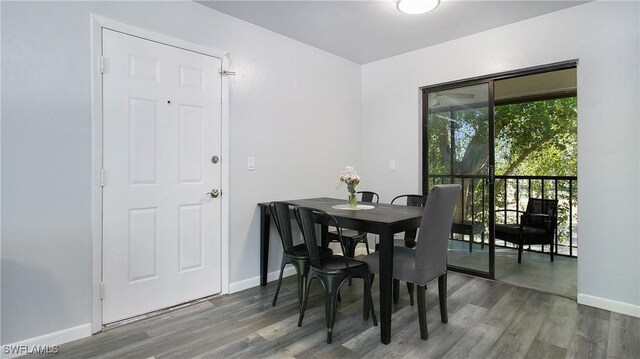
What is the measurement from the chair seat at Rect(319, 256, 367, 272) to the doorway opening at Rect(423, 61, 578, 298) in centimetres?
184

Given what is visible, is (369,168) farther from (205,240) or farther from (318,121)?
(205,240)

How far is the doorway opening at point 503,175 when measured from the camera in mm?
3250

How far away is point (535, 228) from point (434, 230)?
8.59 ft

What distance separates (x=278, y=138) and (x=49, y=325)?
7.31ft

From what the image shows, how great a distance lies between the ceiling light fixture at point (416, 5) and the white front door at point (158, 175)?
1.58m

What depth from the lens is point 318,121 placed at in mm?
3658

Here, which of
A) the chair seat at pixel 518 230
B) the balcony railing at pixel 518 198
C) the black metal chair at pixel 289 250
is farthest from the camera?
the chair seat at pixel 518 230

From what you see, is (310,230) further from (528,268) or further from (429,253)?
(528,268)

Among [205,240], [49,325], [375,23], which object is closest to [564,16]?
[375,23]

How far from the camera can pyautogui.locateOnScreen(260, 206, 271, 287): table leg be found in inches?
118

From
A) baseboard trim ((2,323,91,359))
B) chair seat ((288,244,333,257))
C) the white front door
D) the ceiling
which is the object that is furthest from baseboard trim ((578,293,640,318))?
baseboard trim ((2,323,91,359))

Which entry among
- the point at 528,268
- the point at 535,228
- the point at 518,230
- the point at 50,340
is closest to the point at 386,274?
the point at 50,340

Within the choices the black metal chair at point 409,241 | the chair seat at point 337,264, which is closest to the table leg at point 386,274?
the chair seat at point 337,264

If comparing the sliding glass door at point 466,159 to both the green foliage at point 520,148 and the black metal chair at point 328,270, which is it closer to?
the green foliage at point 520,148
